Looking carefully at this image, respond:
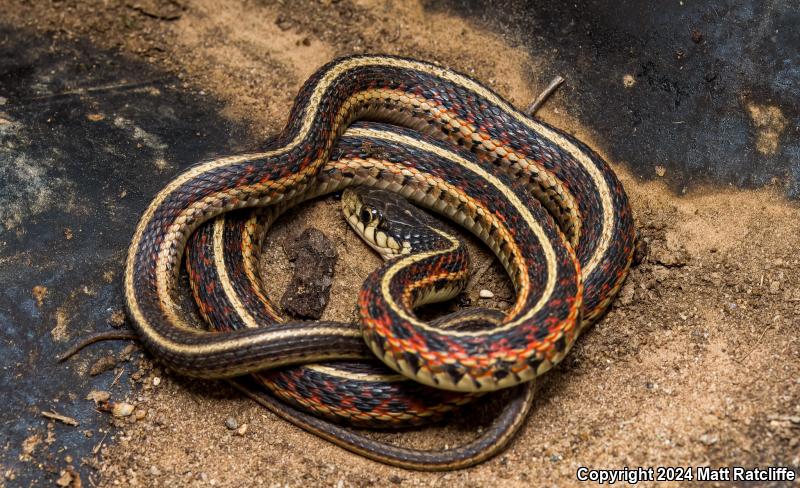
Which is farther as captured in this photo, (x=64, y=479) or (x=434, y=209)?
(x=434, y=209)

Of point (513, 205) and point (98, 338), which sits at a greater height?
point (513, 205)

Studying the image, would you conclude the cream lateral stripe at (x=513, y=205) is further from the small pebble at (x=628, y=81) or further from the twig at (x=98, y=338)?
the twig at (x=98, y=338)

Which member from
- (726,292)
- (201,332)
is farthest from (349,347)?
(726,292)

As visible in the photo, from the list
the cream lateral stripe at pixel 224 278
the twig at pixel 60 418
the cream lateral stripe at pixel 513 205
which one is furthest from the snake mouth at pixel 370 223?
the twig at pixel 60 418

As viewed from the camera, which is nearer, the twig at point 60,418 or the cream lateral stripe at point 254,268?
the twig at point 60,418

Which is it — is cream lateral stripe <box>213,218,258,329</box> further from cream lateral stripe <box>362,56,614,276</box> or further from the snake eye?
→ cream lateral stripe <box>362,56,614,276</box>

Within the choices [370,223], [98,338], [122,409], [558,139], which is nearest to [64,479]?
[122,409]

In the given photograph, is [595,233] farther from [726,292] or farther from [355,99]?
[355,99]

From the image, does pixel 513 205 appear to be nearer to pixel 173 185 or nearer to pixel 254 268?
pixel 254 268
